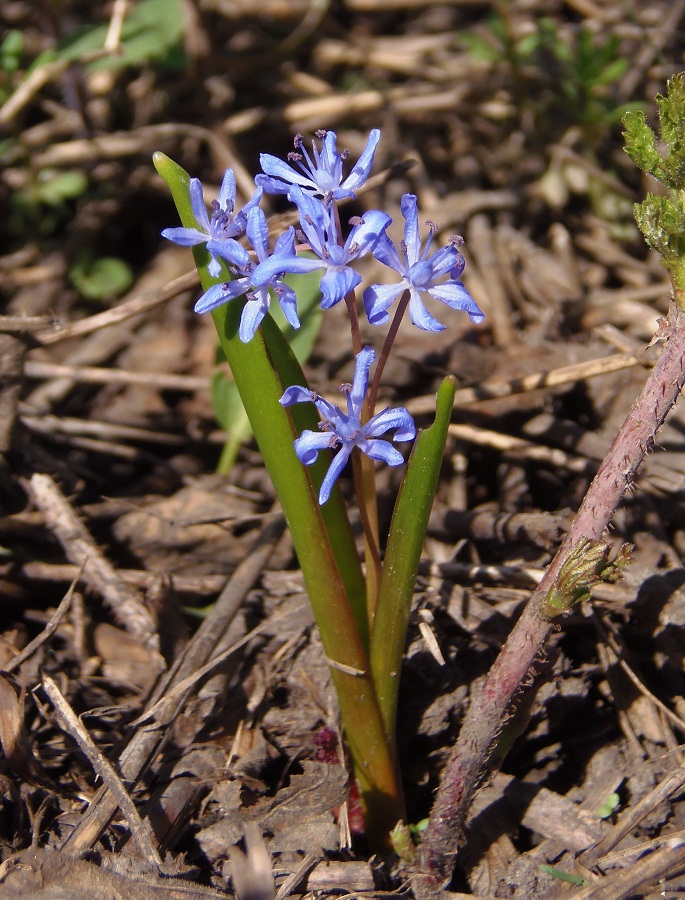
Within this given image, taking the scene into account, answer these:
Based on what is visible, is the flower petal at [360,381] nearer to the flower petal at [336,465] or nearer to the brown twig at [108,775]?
the flower petal at [336,465]

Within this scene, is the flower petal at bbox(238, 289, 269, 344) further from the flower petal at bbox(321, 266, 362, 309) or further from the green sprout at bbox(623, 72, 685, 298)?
the green sprout at bbox(623, 72, 685, 298)

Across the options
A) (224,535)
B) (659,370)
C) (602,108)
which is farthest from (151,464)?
(602,108)

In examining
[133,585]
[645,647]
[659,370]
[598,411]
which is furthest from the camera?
[598,411]

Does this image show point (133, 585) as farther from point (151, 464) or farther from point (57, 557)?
point (151, 464)

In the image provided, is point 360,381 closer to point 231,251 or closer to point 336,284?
point 336,284

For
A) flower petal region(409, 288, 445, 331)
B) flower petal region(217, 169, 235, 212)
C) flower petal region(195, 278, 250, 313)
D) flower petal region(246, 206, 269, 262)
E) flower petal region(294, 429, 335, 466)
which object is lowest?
flower petal region(294, 429, 335, 466)

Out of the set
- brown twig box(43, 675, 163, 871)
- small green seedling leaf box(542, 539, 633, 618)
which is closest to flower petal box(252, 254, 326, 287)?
small green seedling leaf box(542, 539, 633, 618)
